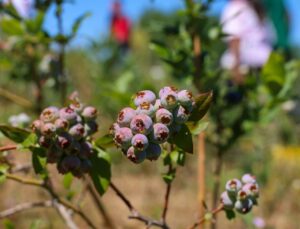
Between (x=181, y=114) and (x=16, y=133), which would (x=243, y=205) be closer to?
(x=181, y=114)

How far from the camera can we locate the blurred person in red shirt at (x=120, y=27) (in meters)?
8.28

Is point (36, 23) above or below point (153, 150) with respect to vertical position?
above

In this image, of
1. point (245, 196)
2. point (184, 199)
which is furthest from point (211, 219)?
point (184, 199)

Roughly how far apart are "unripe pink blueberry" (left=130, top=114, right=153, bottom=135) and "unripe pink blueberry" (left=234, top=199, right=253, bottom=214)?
11.0 inches

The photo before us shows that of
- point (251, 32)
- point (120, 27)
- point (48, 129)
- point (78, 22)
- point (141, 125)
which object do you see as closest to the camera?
point (141, 125)

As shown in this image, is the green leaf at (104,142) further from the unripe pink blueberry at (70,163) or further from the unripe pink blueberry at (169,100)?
the unripe pink blueberry at (169,100)

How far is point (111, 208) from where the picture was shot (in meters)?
4.14

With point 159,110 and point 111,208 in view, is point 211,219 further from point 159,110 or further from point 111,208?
point 111,208

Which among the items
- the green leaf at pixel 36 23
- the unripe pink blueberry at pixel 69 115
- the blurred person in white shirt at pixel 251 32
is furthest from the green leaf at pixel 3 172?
the blurred person in white shirt at pixel 251 32

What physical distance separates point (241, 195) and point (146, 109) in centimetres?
28

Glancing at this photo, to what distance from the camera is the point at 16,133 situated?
98 centimetres

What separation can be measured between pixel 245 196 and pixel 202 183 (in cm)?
44

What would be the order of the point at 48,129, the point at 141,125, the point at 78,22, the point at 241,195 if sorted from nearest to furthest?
the point at 141,125
the point at 48,129
the point at 241,195
the point at 78,22

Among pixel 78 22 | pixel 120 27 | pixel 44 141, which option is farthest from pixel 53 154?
pixel 120 27
